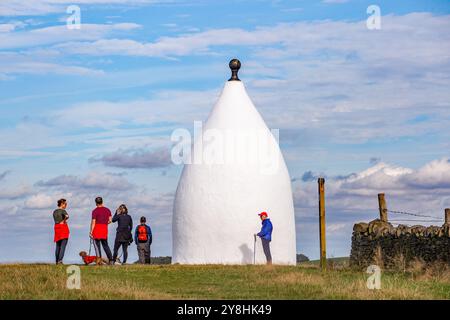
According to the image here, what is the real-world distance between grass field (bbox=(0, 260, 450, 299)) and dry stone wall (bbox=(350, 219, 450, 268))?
1.19 m

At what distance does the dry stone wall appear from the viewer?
24.4 m

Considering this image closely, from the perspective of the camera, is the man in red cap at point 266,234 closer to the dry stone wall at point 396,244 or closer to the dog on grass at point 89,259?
the dry stone wall at point 396,244

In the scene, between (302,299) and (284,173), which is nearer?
(302,299)

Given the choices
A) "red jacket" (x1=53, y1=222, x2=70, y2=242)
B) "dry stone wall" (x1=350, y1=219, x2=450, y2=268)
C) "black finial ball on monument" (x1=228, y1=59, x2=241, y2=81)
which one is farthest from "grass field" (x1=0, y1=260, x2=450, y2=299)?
"black finial ball on monument" (x1=228, y1=59, x2=241, y2=81)

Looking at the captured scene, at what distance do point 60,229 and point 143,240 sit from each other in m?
4.03

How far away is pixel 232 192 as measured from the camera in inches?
1061

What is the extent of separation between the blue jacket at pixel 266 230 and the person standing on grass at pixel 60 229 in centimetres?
534

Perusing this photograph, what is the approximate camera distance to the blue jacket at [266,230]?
2517 cm

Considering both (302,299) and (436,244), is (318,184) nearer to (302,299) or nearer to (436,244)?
(436,244)

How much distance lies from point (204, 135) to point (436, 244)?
764 cm

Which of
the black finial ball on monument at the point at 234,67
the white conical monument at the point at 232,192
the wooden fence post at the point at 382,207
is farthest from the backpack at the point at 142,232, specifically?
the wooden fence post at the point at 382,207

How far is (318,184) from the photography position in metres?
25.5

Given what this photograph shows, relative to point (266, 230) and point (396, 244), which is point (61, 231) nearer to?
point (266, 230)
